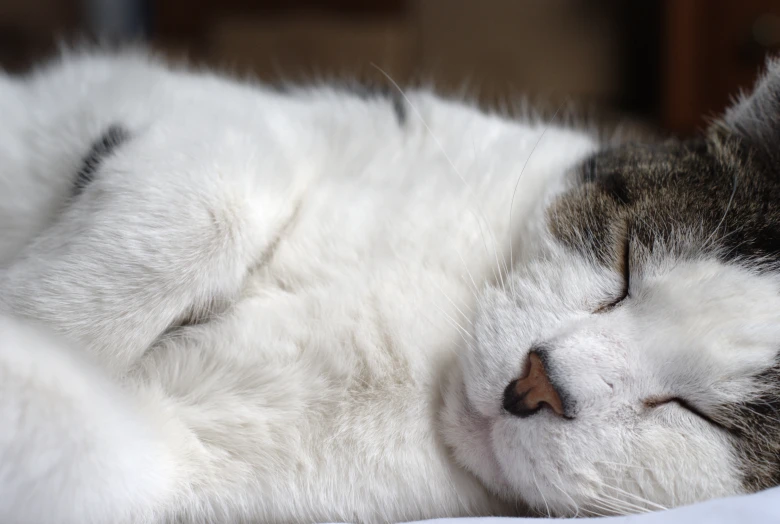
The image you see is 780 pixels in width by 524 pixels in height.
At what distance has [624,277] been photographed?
95 centimetres

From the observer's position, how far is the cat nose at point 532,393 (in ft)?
2.71

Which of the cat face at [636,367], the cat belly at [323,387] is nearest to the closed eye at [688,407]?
the cat face at [636,367]

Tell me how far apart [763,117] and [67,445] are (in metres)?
1.08

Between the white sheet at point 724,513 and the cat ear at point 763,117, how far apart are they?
20.4 inches

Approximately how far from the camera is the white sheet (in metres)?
0.74

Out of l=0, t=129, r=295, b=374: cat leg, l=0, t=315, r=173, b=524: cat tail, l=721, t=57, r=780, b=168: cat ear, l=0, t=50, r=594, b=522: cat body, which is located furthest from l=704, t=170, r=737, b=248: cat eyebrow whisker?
l=0, t=315, r=173, b=524: cat tail

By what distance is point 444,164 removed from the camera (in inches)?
45.3

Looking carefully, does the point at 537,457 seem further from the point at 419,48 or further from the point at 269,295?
the point at 419,48

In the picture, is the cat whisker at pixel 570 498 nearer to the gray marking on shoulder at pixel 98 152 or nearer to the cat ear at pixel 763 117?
the cat ear at pixel 763 117

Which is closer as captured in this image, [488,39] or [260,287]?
[260,287]

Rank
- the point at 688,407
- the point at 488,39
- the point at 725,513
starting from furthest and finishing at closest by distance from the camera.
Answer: the point at 488,39 → the point at 688,407 → the point at 725,513

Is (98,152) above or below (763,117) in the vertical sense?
below

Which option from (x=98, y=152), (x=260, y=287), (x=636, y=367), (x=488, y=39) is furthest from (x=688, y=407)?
(x=488, y=39)

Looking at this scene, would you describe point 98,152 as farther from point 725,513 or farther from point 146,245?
point 725,513
